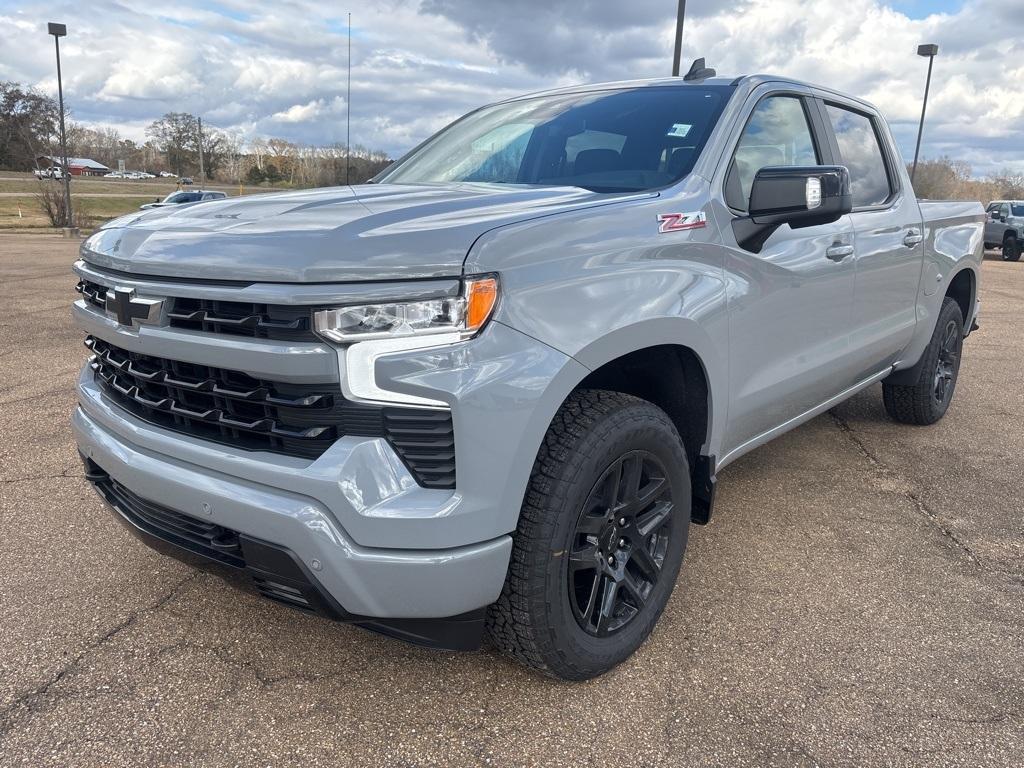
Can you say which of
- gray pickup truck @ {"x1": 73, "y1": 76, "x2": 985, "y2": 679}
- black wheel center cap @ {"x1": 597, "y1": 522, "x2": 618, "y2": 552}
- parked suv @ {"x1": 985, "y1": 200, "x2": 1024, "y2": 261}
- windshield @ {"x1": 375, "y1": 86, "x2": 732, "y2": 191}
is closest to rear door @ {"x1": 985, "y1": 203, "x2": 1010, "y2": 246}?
parked suv @ {"x1": 985, "y1": 200, "x2": 1024, "y2": 261}

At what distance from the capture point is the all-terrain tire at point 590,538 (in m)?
2.09

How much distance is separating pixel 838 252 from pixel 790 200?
0.84 metres

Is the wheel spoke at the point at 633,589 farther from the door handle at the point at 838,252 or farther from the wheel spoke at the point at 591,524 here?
the door handle at the point at 838,252

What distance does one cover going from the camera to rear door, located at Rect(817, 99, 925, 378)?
368cm

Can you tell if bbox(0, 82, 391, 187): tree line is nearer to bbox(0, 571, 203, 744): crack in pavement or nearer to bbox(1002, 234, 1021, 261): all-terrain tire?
bbox(0, 571, 203, 744): crack in pavement

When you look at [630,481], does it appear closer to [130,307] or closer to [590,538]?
[590,538]

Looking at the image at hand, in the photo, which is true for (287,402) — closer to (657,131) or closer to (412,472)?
(412,472)

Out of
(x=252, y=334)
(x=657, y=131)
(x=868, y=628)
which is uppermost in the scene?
(x=657, y=131)

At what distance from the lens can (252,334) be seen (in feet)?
6.48

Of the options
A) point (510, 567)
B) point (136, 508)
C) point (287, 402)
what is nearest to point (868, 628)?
point (510, 567)

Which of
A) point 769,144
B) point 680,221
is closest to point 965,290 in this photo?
point 769,144

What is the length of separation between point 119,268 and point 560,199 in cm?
128

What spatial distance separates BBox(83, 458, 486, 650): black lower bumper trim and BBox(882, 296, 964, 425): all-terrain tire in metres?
3.76

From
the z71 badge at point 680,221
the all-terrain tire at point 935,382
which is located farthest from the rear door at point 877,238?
the z71 badge at point 680,221
